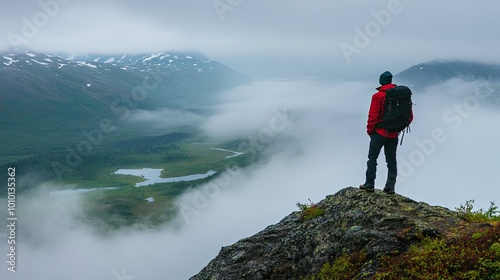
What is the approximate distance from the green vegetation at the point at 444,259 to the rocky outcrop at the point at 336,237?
41cm

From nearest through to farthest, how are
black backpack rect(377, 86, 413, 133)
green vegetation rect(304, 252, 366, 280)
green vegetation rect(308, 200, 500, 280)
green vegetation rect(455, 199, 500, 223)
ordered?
1. green vegetation rect(308, 200, 500, 280)
2. green vegetation rect(304, 252, 366, 280)
3. green vegetation rect(455, 199, 500, 223)
4. black backpack rect(377, 86, 413, 133)

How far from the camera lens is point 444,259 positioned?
9.40 metres

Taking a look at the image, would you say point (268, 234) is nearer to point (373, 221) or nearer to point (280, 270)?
point (280, 270)

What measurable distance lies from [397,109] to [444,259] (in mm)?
6415

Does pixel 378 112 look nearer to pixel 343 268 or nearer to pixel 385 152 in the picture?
pixel 385 152

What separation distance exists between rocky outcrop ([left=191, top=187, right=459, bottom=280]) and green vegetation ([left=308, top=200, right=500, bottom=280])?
410 mm

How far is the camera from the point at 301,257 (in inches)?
548

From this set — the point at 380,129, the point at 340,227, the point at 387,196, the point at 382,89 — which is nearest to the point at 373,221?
the point at 340,227

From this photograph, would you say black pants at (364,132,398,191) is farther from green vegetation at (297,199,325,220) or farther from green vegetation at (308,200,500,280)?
green vegetation at (308,200,500,280)

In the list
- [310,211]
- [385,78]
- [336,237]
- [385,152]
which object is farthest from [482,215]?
[310,211]

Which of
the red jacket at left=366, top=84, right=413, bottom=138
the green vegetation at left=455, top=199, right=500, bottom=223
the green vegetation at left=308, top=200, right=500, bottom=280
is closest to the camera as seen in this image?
the green vegetation at left=308, top=200, right=500, bottom=280

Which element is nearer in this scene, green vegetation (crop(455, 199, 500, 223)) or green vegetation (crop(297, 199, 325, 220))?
green vegetation (crop(455, 199, 500, 223))

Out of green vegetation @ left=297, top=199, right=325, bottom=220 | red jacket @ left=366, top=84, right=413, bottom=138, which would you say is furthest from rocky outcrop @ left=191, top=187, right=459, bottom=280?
red jacket @ left=366, top=84, right=413, bottom=138

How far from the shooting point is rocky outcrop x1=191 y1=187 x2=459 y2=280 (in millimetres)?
11797
